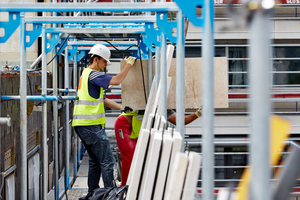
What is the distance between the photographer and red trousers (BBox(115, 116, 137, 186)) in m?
4.43

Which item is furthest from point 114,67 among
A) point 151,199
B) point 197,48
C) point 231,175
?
point 151,199

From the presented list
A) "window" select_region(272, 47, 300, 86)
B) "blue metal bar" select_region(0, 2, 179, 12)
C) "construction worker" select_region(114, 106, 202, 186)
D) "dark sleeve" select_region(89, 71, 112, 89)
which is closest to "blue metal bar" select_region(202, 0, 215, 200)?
"blue metal bar" select_region(0, 2, 179, 12)

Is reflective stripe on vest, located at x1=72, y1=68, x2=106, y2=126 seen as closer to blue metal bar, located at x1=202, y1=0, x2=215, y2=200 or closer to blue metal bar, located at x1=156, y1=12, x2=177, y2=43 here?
blue metal bar, located at x1=156, y1=12, x2=177, y2=43

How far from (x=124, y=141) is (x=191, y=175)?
3.00m

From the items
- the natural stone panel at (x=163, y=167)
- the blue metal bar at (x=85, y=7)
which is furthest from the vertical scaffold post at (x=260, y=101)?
the blue metal bar at (x=85, y=7)

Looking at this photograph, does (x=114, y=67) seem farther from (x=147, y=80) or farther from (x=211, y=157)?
(x=211, y=157)

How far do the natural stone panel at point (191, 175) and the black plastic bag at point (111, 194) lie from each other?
1448mm

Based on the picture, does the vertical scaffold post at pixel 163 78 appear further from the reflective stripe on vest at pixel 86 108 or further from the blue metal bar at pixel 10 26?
the reflective stripe on vest at pixel 86 108

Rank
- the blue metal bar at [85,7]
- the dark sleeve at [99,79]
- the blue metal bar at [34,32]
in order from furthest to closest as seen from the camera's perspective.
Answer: the dark sleeve at [99,79] → the blue metal bar at [34,32] → the blue metal bar at [85,7]

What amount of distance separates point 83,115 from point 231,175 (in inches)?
199

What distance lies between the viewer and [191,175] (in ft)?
4.84

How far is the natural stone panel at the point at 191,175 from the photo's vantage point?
1.47m

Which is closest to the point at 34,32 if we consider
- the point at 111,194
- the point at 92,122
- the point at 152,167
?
the point at 92,122

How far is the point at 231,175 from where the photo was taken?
8.22 metres
